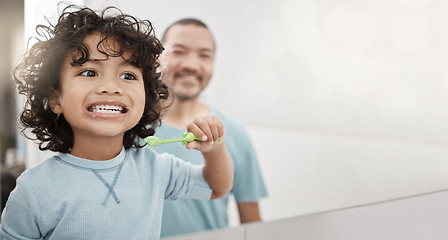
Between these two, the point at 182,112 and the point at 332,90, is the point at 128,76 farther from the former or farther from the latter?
the point at 332,90

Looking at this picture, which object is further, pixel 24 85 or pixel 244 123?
pixel 244 123

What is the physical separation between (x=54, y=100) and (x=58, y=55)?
54 millimetres

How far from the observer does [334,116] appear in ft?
2.62

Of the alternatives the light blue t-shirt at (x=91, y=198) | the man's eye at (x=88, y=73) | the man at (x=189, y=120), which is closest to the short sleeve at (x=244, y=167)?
the man at (x=189, y=120)

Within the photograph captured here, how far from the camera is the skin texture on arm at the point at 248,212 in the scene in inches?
26.3

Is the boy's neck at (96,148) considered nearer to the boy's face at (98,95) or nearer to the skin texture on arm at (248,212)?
the boy's face at (98,95)

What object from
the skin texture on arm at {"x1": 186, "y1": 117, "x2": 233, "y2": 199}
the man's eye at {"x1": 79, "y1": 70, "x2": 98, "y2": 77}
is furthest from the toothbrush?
the man's eye at {"x1": 79, "y1": 70, "x2": 98, "y2": 77}

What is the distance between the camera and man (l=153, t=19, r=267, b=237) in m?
0.60

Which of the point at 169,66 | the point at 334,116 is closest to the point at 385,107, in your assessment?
the point at 334,116

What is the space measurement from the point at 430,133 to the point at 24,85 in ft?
2.51

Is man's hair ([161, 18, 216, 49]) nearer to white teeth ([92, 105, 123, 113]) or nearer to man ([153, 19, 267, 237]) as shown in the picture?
man ([153, 19, 267, 237])

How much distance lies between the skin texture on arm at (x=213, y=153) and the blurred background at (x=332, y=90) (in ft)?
0.16

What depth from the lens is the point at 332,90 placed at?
78 centimetres

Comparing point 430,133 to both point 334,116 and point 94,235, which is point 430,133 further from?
point 94,235
